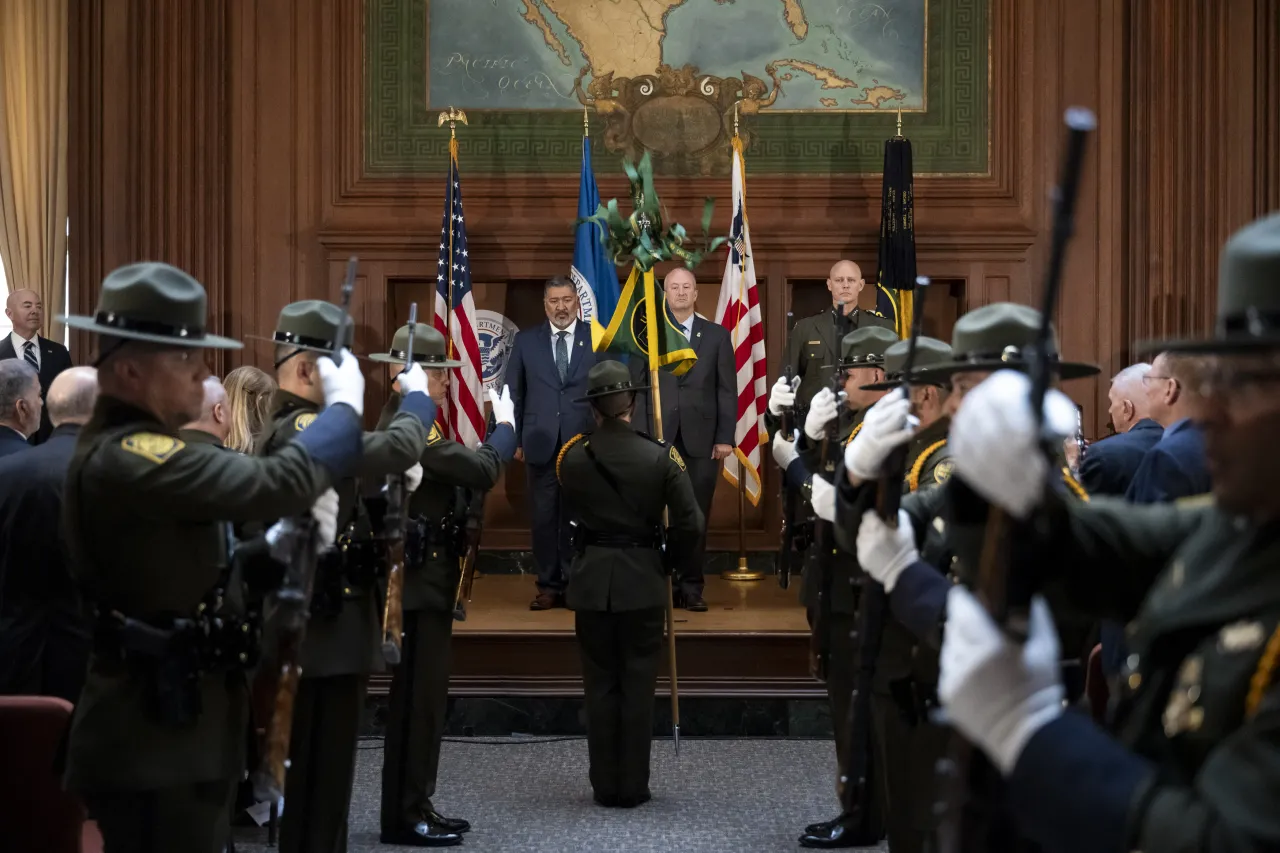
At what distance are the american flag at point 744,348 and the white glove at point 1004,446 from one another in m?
5.92

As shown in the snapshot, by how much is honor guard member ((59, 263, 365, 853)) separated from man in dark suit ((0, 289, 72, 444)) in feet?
17.2

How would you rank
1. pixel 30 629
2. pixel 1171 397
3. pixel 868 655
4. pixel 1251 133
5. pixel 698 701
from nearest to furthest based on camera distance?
pixel 868 655 → pixel 30 629 → pixel 1171 397 → pixel 698 701 → pixel 1251 133

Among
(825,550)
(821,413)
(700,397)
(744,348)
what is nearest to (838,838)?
(825,550)

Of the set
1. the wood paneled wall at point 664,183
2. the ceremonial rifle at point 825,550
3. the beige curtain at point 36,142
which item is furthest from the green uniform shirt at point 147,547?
the beige curtain at point 36,142

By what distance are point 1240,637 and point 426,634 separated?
3.77 m

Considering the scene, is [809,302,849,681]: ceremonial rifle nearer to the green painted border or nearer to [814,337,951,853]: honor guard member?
[814,337,951,853]: honor guard member

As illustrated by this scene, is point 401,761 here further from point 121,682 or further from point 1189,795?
point 1189,795

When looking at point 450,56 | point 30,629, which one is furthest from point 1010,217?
point 30,629

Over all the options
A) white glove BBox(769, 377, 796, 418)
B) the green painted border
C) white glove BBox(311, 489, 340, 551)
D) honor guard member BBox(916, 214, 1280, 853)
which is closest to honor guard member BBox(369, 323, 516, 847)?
white glove BBox(769, 377, 796, 418)

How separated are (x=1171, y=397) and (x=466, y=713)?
348 cm

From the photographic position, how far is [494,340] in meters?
8.48

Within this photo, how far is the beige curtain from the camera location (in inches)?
325

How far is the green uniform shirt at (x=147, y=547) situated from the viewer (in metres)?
2.45

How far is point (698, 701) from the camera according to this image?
6461 millimetres
